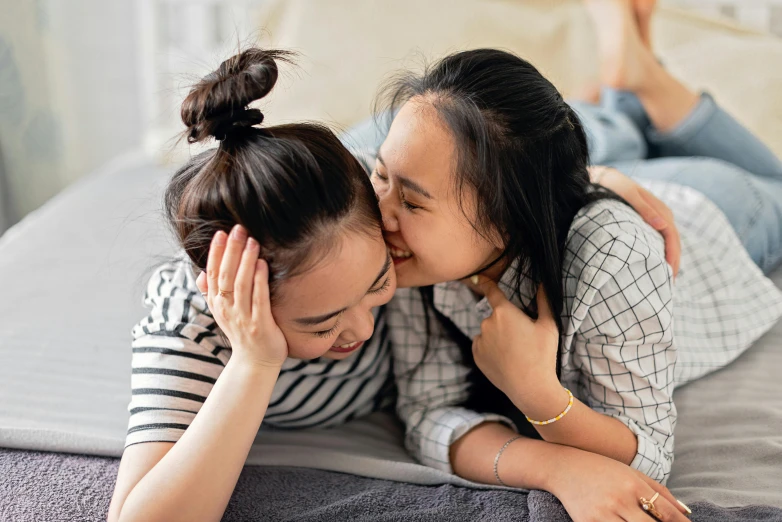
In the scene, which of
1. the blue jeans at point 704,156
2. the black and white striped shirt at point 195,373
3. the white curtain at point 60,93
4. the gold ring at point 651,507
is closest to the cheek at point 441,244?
the black and white striped shirt at point 195,373

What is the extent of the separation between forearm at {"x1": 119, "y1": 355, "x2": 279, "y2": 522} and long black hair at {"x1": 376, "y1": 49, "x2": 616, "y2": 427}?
327 mm

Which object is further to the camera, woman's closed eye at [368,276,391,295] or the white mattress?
the white mattress

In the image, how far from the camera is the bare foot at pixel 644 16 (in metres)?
1.63

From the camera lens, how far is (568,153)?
3.01ft

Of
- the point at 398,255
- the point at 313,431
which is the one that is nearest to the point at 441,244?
the point at 398,255

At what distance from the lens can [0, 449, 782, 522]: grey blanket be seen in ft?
2.71

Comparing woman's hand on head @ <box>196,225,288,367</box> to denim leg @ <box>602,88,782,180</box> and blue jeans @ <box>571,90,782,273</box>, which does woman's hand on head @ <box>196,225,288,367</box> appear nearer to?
blue jeans @ <box>571,90,782,273</box>

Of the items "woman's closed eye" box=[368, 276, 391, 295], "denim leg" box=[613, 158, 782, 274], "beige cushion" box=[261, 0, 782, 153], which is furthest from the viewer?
"beige cushion" box=[261, 0, 782, 153]

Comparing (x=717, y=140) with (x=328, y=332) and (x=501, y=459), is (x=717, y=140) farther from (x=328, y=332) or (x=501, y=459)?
(x=328, y=332)

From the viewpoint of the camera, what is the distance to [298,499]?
0.88 m

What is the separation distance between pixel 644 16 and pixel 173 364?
1300mm

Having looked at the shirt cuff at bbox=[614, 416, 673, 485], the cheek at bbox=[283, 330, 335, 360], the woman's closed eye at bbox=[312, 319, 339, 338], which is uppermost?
the woman's closed eye at bbox=[312, 319, 339, 338]

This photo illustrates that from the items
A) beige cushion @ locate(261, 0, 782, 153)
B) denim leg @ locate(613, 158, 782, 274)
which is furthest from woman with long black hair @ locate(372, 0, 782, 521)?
beige cushion @ locate(261, 0, 782, 153)

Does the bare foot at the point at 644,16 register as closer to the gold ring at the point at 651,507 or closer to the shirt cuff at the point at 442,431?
the shirt cuff at the point at 442,431
